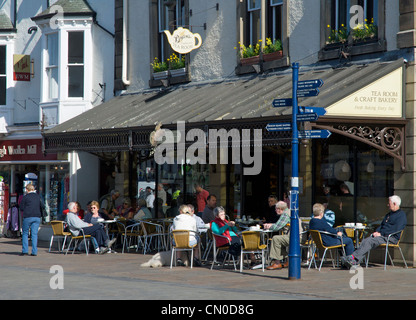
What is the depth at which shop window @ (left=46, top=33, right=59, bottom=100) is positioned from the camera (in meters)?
24.6

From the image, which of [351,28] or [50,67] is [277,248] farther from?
[50,67]

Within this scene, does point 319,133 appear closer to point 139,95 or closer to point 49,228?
point 139,95

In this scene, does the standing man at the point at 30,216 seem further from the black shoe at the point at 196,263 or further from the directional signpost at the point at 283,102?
the directional signpost at the point at 283,102

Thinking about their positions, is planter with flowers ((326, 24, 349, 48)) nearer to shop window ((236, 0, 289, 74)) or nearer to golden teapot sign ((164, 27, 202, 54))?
shop window ((236, 0, 289, 74))

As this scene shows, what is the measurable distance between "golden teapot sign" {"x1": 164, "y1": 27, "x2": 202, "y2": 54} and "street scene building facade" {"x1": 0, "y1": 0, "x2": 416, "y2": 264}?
36 millimetres

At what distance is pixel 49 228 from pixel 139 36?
6570 mm

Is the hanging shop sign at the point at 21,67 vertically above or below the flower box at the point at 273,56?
above

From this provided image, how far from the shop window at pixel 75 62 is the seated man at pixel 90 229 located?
577 cm

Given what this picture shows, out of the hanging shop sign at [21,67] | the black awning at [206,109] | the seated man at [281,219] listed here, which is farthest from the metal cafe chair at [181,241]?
the hanging shop sign at [21,67]

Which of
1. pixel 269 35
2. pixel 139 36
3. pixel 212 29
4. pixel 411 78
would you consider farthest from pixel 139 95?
pixel 411 78

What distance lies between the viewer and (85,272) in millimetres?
15000

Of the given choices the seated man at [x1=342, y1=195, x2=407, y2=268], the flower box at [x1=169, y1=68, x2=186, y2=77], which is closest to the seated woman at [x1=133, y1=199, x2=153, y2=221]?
the flower box at [x1=169, y1=68, x2=186, y2=77]

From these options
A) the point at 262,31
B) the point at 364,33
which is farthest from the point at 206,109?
the point at 364,33

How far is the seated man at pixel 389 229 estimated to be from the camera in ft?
48.4
